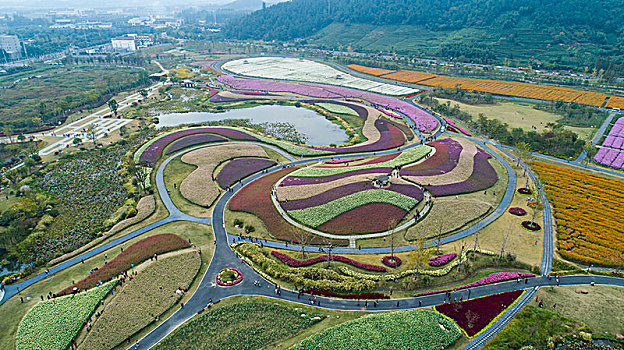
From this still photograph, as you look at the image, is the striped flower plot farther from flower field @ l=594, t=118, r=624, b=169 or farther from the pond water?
flower field @ l=594, t=118, r=624, b=169

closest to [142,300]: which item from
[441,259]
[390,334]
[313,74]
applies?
[390,334]

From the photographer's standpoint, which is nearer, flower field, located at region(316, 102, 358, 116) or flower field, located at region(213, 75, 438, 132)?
flower field, located at region(213, 75, 438, 132)

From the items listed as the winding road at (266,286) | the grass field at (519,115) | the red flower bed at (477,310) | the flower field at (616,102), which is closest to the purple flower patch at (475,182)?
the winding road at (266,286)

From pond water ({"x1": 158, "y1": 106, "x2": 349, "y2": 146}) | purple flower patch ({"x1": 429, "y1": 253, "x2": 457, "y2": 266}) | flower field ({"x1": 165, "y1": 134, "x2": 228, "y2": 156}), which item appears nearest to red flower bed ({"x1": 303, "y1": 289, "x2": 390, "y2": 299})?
purple flower patch ({"x1": 429, "y1": 253, "x2": 457, "y2": 266})

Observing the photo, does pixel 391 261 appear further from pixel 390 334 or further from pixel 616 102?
pixel 616 102

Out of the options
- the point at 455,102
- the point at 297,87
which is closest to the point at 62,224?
the point at 297,87

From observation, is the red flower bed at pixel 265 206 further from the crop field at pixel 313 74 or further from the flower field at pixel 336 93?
the crop field at pixel 313 74
